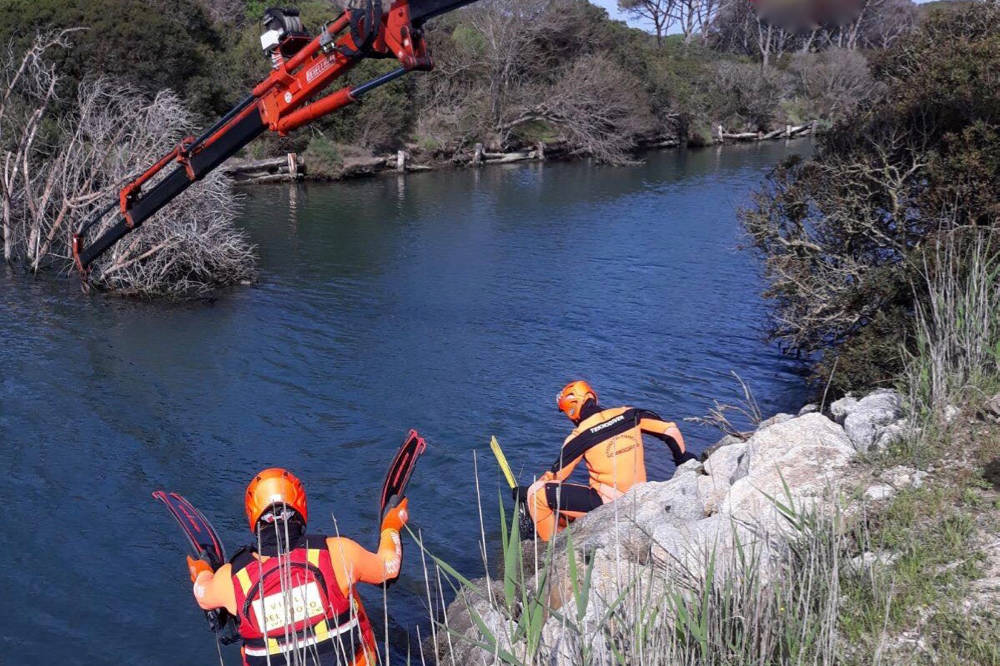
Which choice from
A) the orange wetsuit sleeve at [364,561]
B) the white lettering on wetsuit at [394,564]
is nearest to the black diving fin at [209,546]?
the orange wetsuit sleeve at [364,561]

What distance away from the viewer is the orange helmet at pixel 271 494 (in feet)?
17.2

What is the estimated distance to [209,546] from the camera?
20.0 feet

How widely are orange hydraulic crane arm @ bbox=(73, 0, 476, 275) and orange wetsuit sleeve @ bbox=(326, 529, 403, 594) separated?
422 centimetres

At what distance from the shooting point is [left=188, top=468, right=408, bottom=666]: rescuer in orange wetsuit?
5.04 metres

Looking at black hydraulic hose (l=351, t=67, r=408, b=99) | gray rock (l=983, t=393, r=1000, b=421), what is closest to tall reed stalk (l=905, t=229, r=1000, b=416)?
gray rock (l=983, t=393, r=1000, b=421)

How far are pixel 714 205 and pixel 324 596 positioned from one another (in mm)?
27074

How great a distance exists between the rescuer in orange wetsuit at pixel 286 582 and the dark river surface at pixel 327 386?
2391 mm

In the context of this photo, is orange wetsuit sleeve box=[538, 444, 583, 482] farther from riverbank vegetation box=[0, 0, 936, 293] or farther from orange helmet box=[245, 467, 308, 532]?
riverbank vegetation box=[0, 0, 936, 293]

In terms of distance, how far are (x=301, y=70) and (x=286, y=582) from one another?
276 inches

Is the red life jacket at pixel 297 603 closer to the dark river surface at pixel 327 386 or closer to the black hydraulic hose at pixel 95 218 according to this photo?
the dark river surface at pixel 327 386

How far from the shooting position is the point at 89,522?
9609 millimetres

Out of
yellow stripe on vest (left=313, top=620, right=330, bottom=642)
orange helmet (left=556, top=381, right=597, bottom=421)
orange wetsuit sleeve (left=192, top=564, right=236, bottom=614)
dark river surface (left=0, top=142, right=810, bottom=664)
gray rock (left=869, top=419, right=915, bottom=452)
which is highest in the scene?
gray rock (left=869, top=419, right=915, bottom=452)

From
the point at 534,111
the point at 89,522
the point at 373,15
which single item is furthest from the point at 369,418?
the point at 534,111

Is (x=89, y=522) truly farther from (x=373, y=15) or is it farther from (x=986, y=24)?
(x=986, y=24)
